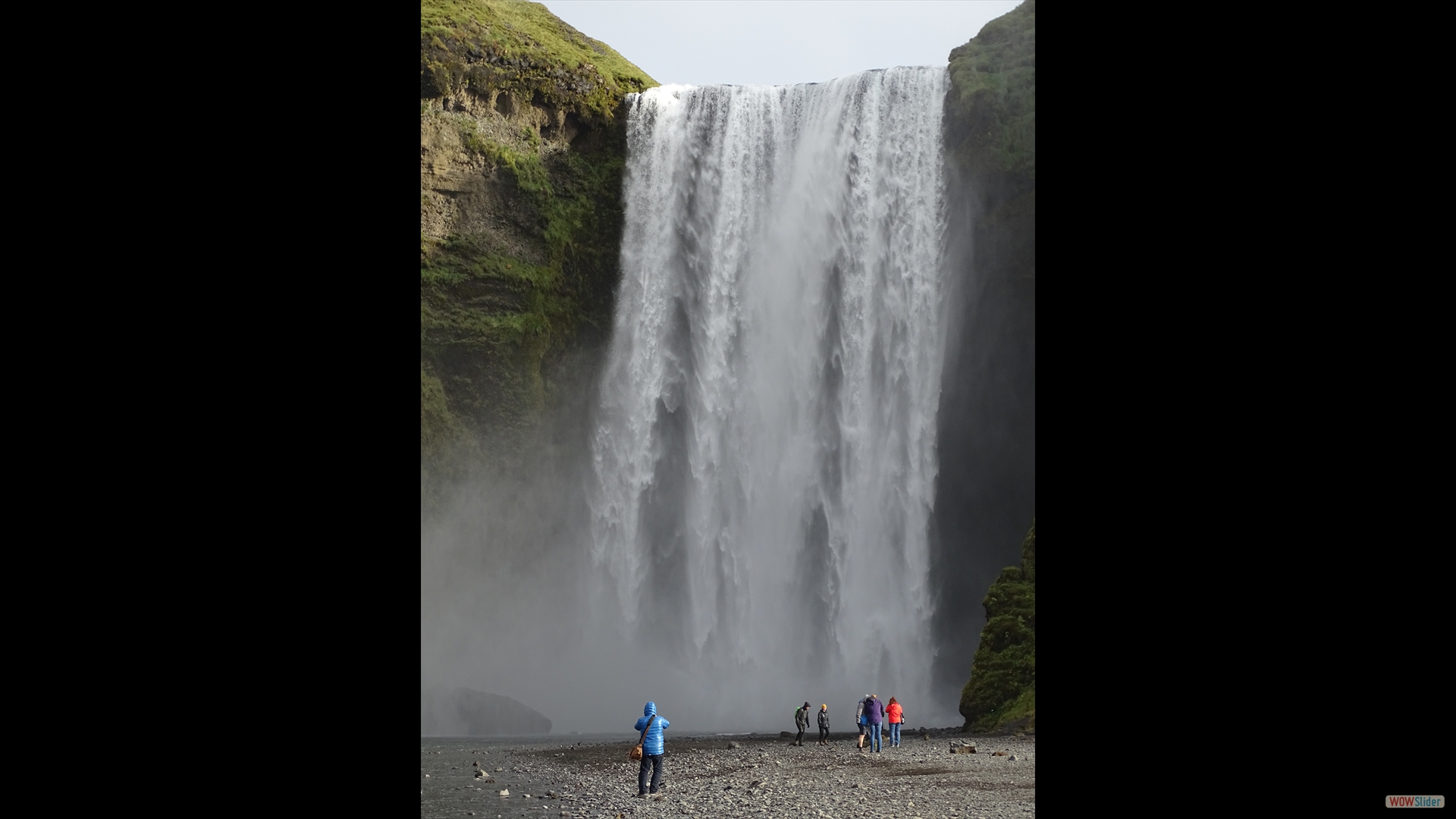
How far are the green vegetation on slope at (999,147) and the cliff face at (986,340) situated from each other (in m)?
0.02

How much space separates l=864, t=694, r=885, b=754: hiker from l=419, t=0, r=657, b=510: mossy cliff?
15.8m

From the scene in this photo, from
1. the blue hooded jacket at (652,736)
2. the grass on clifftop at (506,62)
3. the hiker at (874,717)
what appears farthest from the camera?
the grass on clifftop at (506,62)

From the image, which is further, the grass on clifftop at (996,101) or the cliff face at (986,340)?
the grass on clifftop at (996,101)

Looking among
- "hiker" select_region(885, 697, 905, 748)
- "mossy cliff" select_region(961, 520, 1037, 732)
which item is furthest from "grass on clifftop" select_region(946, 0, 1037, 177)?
"hiker" select_region(885, 697, 905, 748)

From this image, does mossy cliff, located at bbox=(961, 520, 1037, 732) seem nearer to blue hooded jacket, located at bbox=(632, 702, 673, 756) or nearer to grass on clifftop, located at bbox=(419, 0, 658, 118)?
blue hooded jacket, located at bbox=(632, 702, 673, 756)

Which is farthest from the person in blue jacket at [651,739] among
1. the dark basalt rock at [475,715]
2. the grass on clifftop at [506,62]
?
the grass on clifftop at [506,62]

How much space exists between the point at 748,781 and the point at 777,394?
16.0 m

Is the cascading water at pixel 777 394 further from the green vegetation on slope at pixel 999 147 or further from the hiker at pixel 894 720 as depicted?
the hiker at pixel 894 720

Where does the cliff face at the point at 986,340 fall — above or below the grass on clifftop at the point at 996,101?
below

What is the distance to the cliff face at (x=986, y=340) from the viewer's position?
94.1ft

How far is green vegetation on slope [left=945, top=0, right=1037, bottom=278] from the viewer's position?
28859 mm

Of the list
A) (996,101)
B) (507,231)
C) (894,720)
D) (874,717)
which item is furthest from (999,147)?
(874,717)
